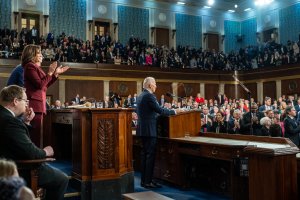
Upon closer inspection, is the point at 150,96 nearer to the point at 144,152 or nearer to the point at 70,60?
the point at 144,152

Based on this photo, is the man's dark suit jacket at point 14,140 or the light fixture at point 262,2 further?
the light fixture at point 262,2

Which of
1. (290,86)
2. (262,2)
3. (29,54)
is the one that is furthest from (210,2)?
(29,54)

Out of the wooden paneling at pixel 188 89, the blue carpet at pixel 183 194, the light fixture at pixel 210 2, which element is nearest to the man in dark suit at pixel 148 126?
the blue carpet at pixel 183 194

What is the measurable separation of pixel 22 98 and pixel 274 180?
2029 mm

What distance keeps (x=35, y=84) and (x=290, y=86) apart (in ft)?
45.2

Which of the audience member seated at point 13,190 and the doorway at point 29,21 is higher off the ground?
the doorway at point 29,21

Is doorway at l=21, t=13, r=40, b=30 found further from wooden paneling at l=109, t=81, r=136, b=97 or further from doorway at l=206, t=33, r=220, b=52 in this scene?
doorway at l=206, t=33, r=220, b=52

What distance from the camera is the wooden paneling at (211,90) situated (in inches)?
677

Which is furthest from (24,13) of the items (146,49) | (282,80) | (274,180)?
(274,180)

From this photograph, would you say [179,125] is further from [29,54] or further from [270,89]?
[270,89]

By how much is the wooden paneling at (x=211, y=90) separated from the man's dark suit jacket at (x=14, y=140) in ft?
49.2

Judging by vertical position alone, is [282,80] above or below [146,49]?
below

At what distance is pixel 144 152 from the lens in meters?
5.21

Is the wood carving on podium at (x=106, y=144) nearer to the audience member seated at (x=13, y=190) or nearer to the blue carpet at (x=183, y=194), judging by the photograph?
the blue carpet at (x=183, y=194)
